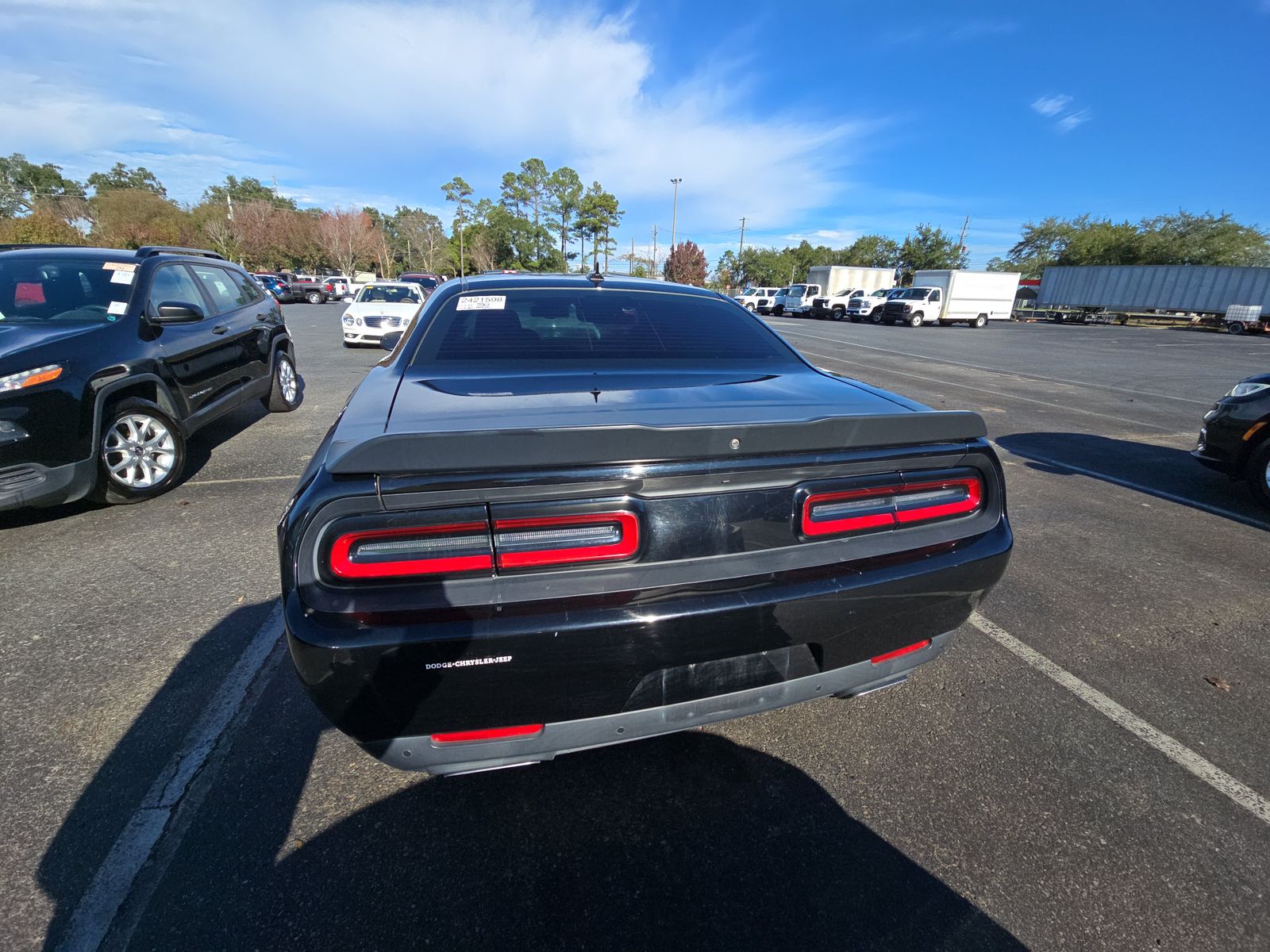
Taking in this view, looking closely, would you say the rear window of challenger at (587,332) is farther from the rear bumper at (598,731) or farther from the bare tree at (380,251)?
the bare tree at (380,251)

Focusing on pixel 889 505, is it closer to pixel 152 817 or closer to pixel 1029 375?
pixel 152 817

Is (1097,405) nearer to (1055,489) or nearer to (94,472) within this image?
(1055,489)

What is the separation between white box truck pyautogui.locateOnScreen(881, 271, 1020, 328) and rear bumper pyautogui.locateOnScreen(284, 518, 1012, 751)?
3382 centimetres

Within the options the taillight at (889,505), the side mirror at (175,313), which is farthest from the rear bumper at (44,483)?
the taillight at (889,505)

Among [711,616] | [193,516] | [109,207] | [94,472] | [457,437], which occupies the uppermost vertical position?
[109,207]

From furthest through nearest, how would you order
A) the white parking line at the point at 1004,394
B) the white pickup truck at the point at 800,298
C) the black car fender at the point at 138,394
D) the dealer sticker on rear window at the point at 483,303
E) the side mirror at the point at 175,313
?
the white pickup truck at the point at 800,298
the white parking line at the point at 1004,394
the side mirror at the point at 175,313
the black car fender at the point at 138,394
the dealer sticker on rear window at the point at 483,303

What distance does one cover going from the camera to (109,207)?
1730 inches

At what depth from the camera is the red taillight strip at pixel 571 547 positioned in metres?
1.36

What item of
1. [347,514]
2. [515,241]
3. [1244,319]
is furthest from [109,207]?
[1244,319]

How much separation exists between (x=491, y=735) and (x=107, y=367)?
4.21 m

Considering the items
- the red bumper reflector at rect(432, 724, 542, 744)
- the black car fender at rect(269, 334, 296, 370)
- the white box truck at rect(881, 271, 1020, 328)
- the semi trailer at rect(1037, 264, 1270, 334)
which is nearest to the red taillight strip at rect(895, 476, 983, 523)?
the red bumper reflector at rect(432, 724, 542, 744)

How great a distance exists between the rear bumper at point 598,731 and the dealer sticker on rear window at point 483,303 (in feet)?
6.20

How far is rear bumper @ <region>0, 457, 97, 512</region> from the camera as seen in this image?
3303 millimetres

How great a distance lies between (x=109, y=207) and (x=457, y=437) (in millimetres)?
62195
